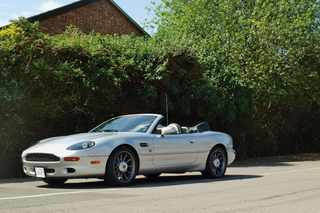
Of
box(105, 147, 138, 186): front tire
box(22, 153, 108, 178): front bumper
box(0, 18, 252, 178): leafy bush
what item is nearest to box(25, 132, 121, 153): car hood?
box(22, 153, 108, 178): front bumper

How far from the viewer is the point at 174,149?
852cm

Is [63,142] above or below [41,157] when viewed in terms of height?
above

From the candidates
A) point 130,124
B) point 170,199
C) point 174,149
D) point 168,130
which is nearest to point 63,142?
point 130,124

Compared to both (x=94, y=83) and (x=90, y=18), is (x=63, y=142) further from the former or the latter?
(x=90, y=18)

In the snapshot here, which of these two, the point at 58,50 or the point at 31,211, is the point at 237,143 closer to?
the point at 58,50

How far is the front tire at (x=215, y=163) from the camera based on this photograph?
9341mm

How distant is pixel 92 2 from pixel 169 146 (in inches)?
664

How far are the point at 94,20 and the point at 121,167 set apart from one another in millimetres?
17193

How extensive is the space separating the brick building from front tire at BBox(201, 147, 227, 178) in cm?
1343

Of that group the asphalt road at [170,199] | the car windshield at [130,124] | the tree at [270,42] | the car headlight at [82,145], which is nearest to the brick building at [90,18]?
the tree at [270,42]

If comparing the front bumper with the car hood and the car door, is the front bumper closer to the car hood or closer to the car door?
the car hood

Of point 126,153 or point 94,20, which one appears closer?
point 126,153

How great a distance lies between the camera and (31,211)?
5020mm

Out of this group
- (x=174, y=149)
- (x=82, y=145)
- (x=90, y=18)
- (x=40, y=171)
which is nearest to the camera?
(x=82, y=145)
